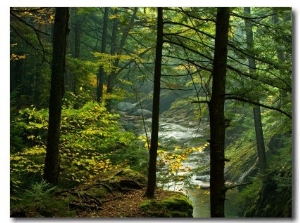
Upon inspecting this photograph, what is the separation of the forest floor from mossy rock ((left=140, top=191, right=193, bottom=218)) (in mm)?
94

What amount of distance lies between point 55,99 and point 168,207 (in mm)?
2069

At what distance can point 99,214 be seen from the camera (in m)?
4.23

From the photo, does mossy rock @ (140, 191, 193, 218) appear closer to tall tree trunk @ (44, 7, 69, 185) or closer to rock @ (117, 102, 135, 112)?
tall tree trunk @ (44, 7, 69, 185)

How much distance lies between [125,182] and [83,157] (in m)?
0.98

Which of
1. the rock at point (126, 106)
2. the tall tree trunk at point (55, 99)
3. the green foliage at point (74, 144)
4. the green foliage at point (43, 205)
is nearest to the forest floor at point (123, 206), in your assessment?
the green foliage at point (43, 205)

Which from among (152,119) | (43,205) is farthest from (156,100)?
(43,205)

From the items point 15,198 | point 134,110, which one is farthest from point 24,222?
point 134,110

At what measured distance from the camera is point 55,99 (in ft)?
14.8

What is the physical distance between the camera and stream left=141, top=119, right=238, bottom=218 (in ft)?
21.4

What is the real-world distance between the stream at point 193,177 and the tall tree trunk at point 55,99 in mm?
1958

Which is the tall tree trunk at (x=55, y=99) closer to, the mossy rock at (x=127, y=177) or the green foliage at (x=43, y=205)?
the green foliage at (x=43, y=205)

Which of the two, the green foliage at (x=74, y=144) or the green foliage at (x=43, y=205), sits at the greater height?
the green foliage at (x=74, y=144)

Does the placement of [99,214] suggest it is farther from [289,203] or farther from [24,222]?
[289,203]

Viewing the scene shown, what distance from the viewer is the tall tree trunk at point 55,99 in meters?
4.51
